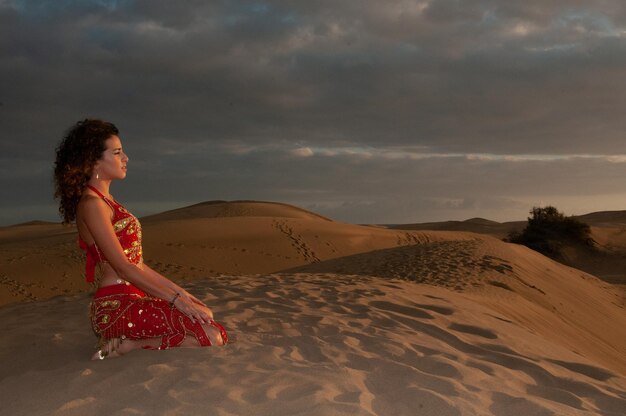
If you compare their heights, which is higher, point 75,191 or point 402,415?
point 75,191

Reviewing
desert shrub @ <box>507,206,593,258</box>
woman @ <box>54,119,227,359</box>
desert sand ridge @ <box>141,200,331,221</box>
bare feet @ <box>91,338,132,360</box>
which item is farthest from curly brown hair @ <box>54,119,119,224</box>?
desert sand ridge @ <box>141,200,331,221</box>

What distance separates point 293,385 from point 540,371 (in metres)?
2.29

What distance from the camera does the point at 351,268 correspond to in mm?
12906

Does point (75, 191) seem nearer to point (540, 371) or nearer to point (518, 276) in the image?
point (540, 371)

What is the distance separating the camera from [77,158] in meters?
4.32

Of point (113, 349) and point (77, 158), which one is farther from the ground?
point (77, 158)

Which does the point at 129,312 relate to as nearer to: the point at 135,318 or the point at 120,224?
the point at 135,318

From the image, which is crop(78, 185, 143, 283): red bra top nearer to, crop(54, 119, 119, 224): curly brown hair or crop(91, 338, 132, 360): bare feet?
crop(54, 119, 119, 224): curly brown hair

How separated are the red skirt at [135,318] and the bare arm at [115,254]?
16 cm

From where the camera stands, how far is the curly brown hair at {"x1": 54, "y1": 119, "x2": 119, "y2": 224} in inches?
170

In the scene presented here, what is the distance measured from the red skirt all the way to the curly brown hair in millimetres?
712

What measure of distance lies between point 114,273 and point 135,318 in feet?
1.17

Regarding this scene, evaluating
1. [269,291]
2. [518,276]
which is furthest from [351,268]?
[269,291]

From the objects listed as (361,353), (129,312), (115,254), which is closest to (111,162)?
(115,254)
